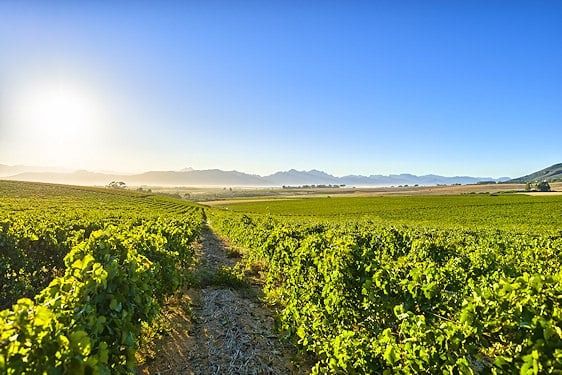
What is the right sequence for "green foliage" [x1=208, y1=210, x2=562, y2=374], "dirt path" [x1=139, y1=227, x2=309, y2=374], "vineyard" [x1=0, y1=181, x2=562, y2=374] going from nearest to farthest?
A: 1. "vineyard" [x1=0, y1=181, x2=562, y2=374]
2. "green foliage" [x1=208, y1=210, x2=562, y2=374]
3. "dirt path" [x1=139, y1=227, x2=309, y2=374]

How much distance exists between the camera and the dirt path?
5832mm

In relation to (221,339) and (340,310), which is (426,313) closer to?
(340,310)

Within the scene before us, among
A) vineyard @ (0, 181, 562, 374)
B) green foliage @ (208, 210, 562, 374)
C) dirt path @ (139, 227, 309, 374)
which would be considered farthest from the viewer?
dirt path @ (139, 227, 309, 374)

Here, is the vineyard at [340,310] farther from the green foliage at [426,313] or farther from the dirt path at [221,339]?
the dirt path at [221,339]

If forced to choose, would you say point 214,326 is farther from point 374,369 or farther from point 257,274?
point 257,274

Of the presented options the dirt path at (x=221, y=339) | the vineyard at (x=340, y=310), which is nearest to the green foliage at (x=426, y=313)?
the vineyard at (x=340, y=310)

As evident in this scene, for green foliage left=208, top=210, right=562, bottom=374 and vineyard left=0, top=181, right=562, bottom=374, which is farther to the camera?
green foliage left=208, top=210, right=562, bottom=374

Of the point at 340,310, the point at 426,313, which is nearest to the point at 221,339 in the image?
the point at 340,310

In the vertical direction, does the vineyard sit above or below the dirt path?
above

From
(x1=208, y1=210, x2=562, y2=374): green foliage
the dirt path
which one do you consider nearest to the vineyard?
(x1=208, y1=210, x2=562, y2=374): green foliage

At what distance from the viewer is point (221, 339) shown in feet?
22.6

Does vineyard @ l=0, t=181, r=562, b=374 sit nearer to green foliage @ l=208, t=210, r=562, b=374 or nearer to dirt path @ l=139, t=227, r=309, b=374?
green foliage @ l=208, t=210, r=562, b=374

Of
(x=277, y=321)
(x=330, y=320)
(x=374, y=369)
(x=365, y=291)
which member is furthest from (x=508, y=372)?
(x=277, y=321)

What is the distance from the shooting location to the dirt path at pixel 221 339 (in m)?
5.83
